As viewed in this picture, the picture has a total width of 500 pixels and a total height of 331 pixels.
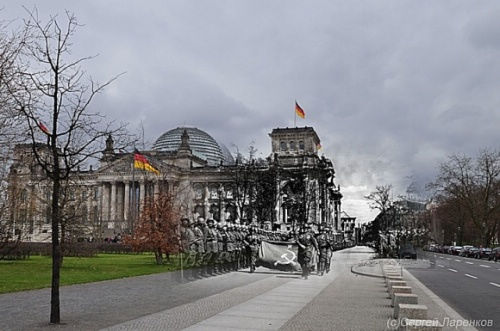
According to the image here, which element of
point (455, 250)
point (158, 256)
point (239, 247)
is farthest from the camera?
point (455, 250)

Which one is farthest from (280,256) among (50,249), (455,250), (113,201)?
(113,201)

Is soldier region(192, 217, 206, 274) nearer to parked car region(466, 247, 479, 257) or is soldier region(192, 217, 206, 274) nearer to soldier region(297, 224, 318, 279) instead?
soldier region(297, 224, 318, 279)

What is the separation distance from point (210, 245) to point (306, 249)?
15.5ft

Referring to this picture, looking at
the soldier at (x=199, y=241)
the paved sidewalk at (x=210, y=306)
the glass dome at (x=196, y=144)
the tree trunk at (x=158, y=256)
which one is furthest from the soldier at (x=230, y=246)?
the glass dome at (x=196, y=144)

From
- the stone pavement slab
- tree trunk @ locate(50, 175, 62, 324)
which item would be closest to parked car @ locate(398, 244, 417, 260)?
the stone pavement slab

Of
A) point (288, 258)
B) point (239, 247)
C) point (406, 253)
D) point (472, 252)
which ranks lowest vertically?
point (472, 252)

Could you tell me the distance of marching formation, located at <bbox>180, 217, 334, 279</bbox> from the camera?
2652cm

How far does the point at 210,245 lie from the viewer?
90.0 ft

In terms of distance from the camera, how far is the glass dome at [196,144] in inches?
5669

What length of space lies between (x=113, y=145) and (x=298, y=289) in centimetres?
1059

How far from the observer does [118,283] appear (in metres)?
24.8

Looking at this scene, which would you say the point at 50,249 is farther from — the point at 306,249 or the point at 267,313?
the point at 267,313

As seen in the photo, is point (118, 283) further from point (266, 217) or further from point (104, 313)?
point (266, 217)

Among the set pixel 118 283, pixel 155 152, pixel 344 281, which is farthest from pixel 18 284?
pixel 155 152
